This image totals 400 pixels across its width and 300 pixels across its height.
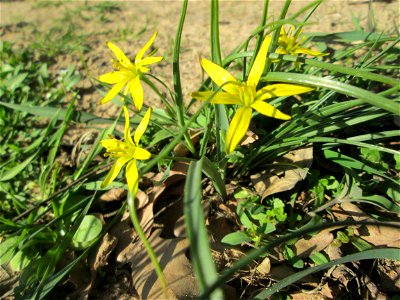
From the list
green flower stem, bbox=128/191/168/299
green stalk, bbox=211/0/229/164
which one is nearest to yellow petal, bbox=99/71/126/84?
green stalk, bbox=211/0/229/164

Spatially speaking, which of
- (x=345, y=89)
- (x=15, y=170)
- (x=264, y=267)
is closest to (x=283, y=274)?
(x=264, y=267)

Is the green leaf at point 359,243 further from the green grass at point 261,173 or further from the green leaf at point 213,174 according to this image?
the green leaf at point 213,174

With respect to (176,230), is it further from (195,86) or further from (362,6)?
(362,6)

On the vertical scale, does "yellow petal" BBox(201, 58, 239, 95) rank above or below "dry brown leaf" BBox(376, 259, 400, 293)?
above

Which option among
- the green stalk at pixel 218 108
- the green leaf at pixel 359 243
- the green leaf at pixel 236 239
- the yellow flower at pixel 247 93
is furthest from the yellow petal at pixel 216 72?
the green leaf at pixel 359 243

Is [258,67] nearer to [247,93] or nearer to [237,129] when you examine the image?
[247,93]

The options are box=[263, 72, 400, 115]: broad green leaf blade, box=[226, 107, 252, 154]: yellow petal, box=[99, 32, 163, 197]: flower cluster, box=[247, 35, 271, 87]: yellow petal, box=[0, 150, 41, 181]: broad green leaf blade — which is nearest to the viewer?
box=[263, 72, 400, 115]: broad green leaf blade

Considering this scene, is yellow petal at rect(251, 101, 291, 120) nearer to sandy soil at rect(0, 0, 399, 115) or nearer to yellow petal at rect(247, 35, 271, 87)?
yellow petal at rect(247, 35, 271, 87)
